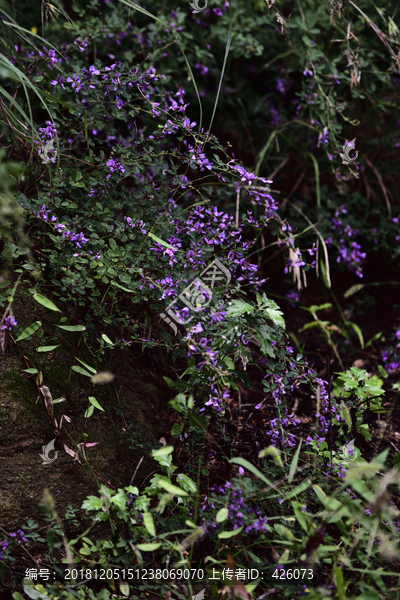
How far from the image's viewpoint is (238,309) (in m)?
1.44

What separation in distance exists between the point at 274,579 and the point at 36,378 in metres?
0.92

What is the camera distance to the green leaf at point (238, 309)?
1.43m

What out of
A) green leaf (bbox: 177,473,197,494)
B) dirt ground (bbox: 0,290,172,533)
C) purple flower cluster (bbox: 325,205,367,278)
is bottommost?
dirt ground (bbox: 0,290,172,533)

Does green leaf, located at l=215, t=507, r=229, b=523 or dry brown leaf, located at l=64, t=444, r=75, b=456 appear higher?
green leaf, located at l=215, t=507, r=229, b=523

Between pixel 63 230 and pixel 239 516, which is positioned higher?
pixel 63 230

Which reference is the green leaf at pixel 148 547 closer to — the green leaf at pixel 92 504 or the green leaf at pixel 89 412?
the green leaf at pixel 92 504

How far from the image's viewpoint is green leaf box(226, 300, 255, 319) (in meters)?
1.43

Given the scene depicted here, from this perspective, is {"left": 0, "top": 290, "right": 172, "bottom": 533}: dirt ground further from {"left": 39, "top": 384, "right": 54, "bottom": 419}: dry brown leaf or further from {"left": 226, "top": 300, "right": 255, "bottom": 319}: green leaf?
{"left": 226, "top": 300, "right": 255, "bottom": 319}: green leaf

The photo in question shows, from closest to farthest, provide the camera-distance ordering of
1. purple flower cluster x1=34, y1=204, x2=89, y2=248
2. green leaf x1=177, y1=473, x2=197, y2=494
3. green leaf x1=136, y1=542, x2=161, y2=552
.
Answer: green leaf x1=136, y1=542, x2=161, y2=552, green leaf x1=177, y1=473, x2=197, y2=494, purple flower cluster x1=34, y1=204, x2=89, y2=248

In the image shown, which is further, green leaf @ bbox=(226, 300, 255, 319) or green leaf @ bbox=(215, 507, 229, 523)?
green leaf @ bbox=(226, 300, 255, 319)

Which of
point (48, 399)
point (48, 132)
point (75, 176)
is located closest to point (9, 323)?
point (48, 399)

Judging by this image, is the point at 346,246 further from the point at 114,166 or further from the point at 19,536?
the point at 19,536

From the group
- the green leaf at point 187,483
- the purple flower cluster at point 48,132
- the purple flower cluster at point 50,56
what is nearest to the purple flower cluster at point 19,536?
the green leaf at point 187,483

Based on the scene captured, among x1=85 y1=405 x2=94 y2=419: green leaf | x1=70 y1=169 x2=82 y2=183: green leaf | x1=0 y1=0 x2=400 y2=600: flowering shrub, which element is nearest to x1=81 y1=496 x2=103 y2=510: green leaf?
x1=0 y1=0 x2=400 y2=600: flowering shrub
